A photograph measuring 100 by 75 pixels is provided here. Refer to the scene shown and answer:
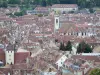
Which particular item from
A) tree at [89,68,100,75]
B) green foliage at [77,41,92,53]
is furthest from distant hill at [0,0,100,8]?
tree at [89,68,100,75]

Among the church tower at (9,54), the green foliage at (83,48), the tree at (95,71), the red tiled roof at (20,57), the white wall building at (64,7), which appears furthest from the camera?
the white wall building at (64,7)

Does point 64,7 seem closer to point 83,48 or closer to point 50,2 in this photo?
point 50,2

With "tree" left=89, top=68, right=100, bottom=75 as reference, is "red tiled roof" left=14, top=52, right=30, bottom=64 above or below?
below

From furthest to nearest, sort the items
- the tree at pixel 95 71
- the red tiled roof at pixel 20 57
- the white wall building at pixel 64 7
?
the white wall building at pixel 64 7, the red tiled roof at pixel 20 57, the tree at pixel 95 71

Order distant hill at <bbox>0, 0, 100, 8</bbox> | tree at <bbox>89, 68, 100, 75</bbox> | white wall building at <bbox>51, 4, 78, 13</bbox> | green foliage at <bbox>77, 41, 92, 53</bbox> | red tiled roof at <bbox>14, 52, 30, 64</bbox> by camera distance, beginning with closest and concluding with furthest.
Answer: tree at <bbox>89, 68, 100, 75</bbox>, red tiled roof at <bbox>14, 52, 30, 64</bbox>, green foliage at <bbox>77, 41, 92, 53</bbox>, white wall building at <bbox>51, 4, 78, 13</bbox>, distant hill at <bbox>0, 0, 100, 8</bbox>

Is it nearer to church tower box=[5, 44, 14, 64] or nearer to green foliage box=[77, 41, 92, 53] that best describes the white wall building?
green foliage box=[77, 41, 92, 53]

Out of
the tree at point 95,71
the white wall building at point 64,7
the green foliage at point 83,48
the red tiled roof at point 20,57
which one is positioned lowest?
the white wall building at point 64,7

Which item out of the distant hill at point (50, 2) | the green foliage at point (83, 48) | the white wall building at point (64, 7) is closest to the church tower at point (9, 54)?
the green foliage at point (83, 48)

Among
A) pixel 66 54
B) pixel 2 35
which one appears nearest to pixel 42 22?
pixel 2 35

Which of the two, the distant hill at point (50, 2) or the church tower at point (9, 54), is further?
the distant hill at point (50, 2)

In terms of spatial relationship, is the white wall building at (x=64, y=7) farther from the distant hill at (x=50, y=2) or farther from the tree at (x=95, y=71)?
the tree at (x=95, y=71)

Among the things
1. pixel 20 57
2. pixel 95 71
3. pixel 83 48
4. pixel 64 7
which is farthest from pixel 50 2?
pixel 95 71

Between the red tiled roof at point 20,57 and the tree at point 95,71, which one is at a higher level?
the tree at point 95,71
